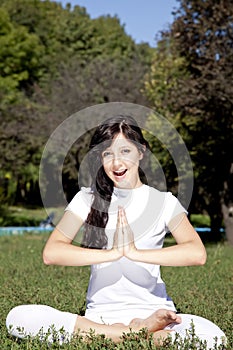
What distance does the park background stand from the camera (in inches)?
664

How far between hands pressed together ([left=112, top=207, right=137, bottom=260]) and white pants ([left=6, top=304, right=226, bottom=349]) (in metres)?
0.73

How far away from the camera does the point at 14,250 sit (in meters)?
17.0

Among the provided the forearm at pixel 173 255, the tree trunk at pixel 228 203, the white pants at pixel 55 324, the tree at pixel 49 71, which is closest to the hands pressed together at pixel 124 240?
the forearm at pixel 173 255

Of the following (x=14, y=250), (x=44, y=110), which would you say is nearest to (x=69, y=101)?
(x=44, y=110)

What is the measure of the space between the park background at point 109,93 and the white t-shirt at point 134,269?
69cm

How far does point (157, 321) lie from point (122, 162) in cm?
112

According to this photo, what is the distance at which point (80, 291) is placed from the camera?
28.4ft

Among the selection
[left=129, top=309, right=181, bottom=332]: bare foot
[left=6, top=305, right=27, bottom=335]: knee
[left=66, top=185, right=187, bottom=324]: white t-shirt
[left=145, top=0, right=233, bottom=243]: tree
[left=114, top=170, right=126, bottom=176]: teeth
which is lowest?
[left=6, top=305, right=27, bottom=335]: knee

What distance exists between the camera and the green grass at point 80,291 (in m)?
4.48

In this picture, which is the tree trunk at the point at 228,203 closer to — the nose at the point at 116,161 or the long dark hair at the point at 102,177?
the long dark hair at the point at 102,177

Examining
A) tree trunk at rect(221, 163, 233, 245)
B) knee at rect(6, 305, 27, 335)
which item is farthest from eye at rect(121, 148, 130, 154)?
tree trunk at rect(221, 163, 233, 245)

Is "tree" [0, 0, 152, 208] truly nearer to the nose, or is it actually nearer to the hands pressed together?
the nose

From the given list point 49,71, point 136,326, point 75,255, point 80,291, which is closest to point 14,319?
point 75,255

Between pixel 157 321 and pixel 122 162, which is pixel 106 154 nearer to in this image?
pixel 122 162
